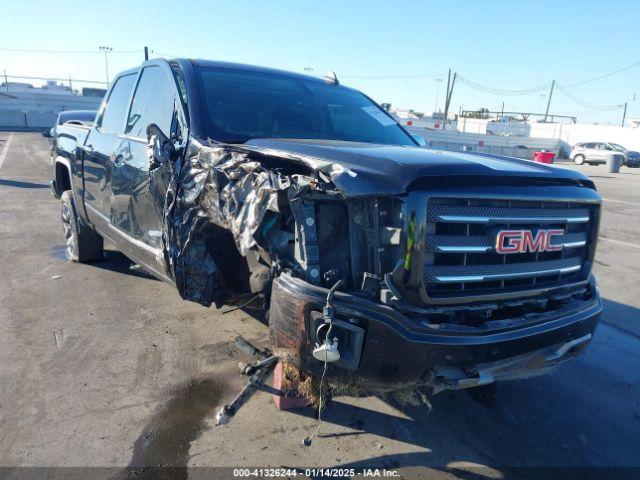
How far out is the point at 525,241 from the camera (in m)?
2.62

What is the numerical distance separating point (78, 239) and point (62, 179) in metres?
1.12

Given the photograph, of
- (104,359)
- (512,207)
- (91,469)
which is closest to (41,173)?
(104,359)

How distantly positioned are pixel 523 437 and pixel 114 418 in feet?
7.96

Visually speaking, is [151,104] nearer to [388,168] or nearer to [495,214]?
[388,168]

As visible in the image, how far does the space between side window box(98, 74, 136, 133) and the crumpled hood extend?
229 centimetres

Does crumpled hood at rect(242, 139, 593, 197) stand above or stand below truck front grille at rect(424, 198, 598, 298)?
above

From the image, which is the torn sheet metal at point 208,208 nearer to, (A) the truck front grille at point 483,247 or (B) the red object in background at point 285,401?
(B) the red object in background at point 285,401

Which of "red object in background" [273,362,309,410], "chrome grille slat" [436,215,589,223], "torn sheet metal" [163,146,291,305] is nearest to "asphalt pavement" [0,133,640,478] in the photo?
"red object in background" [273,362,309,410]

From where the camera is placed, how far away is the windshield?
11.7 feet

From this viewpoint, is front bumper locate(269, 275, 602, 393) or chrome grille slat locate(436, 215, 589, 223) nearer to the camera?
front bumper locate(269, 275, 602, 393)

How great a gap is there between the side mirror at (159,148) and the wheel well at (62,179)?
135 inches

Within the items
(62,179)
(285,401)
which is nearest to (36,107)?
(62,179)

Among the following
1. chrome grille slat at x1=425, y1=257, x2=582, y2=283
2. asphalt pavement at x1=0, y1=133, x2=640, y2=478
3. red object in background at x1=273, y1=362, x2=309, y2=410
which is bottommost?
asphalt pavement at x1=0, y1=133, x2=640, y2=478

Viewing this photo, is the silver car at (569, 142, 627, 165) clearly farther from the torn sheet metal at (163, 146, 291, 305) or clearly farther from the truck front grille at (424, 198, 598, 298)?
the torn sheet metal at (163, 146, 291, 305)
